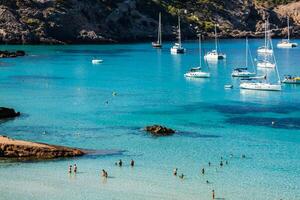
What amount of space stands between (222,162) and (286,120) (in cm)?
2468

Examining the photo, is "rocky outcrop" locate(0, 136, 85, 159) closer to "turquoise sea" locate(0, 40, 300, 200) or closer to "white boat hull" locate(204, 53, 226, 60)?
"turquoise sea" locate(0, 40, 300, 200)

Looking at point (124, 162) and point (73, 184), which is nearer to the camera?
point (73, 184)

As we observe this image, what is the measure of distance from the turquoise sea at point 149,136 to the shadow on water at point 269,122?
0.13 metres

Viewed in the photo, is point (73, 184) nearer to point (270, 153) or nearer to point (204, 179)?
point (204, 179)

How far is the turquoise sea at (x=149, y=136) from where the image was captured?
195 feet

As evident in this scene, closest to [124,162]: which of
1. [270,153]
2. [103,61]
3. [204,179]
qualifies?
[204,179]

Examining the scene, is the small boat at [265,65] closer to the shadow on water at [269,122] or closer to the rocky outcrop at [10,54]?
the rocky outcrop at [10,54]

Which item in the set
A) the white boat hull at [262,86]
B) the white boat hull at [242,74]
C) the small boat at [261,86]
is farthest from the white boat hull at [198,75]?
the white boat hull at [262,86]

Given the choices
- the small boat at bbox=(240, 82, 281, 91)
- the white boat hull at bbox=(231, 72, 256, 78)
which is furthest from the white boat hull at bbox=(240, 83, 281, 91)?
the white boat hull at bbox=(231, 72, 256, 78)

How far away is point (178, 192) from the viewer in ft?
189

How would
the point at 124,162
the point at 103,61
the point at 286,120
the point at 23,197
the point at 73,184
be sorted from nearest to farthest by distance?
the point at 23,197 → the point at 73,184 → the point at 124,162 → the point at 286,120 → the point at 103,61

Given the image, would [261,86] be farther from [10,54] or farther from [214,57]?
[10,54]

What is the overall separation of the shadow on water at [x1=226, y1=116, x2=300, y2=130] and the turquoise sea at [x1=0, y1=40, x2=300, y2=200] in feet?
0.42

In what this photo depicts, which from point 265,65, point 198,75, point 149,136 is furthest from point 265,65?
point 149,136
